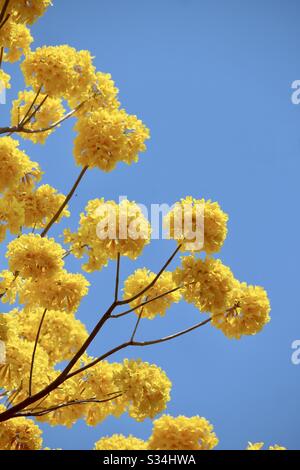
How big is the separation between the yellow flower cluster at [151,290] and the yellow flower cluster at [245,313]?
0.70 meters

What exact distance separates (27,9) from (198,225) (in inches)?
105

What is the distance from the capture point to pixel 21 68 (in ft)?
20.6

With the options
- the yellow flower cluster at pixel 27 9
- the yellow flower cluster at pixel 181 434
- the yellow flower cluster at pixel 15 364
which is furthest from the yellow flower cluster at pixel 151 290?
the yellow flower cluster at pixel 27 9

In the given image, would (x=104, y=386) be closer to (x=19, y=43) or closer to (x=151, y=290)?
(x=151, y=290)

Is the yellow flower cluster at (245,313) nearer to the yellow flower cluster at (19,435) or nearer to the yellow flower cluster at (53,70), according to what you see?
the yellow flower cluster at (19,435)

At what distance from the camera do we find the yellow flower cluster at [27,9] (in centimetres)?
523

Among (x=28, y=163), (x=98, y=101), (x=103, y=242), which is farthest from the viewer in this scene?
(x=98, y=101)

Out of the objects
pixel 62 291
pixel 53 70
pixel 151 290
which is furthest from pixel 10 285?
pixel 53 70
